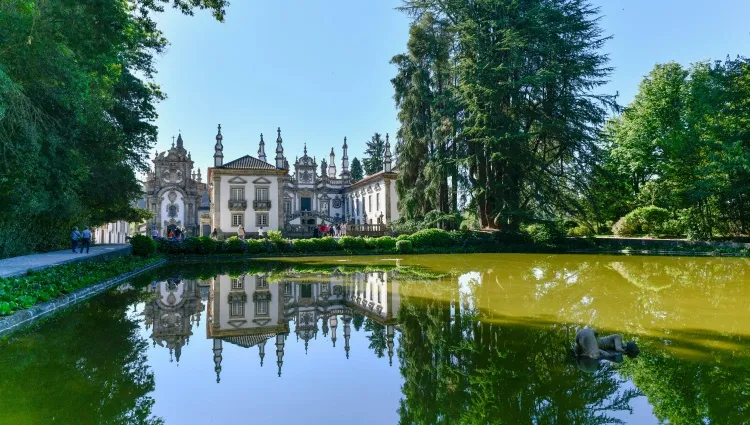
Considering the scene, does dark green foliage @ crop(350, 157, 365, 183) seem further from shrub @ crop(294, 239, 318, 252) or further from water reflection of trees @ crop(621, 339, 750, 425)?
water reflection of trees @ crop(621, 339, 750, 425)

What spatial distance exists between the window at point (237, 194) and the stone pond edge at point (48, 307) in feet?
72.1

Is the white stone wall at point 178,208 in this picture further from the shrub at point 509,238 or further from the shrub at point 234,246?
the shrub at point 509,238

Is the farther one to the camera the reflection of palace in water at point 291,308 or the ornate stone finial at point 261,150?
the ornate stone finial at point 261,150

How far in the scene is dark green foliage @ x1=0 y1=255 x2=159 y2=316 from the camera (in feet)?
24.1

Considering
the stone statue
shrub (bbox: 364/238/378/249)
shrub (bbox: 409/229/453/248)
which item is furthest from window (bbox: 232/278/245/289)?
shrub (bbox: 409/229/453/248)

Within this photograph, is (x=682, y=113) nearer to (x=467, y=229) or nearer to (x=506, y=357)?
(x=467, y=229)

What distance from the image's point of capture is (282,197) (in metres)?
35.1

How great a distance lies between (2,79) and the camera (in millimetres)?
8055

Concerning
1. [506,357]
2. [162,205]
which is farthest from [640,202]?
[162,205]

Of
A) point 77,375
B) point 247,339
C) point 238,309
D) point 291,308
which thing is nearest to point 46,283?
point 238,309

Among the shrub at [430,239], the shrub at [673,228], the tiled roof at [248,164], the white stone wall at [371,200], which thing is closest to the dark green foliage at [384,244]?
the shrub at [430,239]

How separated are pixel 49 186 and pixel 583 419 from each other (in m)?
12.6

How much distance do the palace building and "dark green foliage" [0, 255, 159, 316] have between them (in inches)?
788

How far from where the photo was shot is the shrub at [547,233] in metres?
24.3
